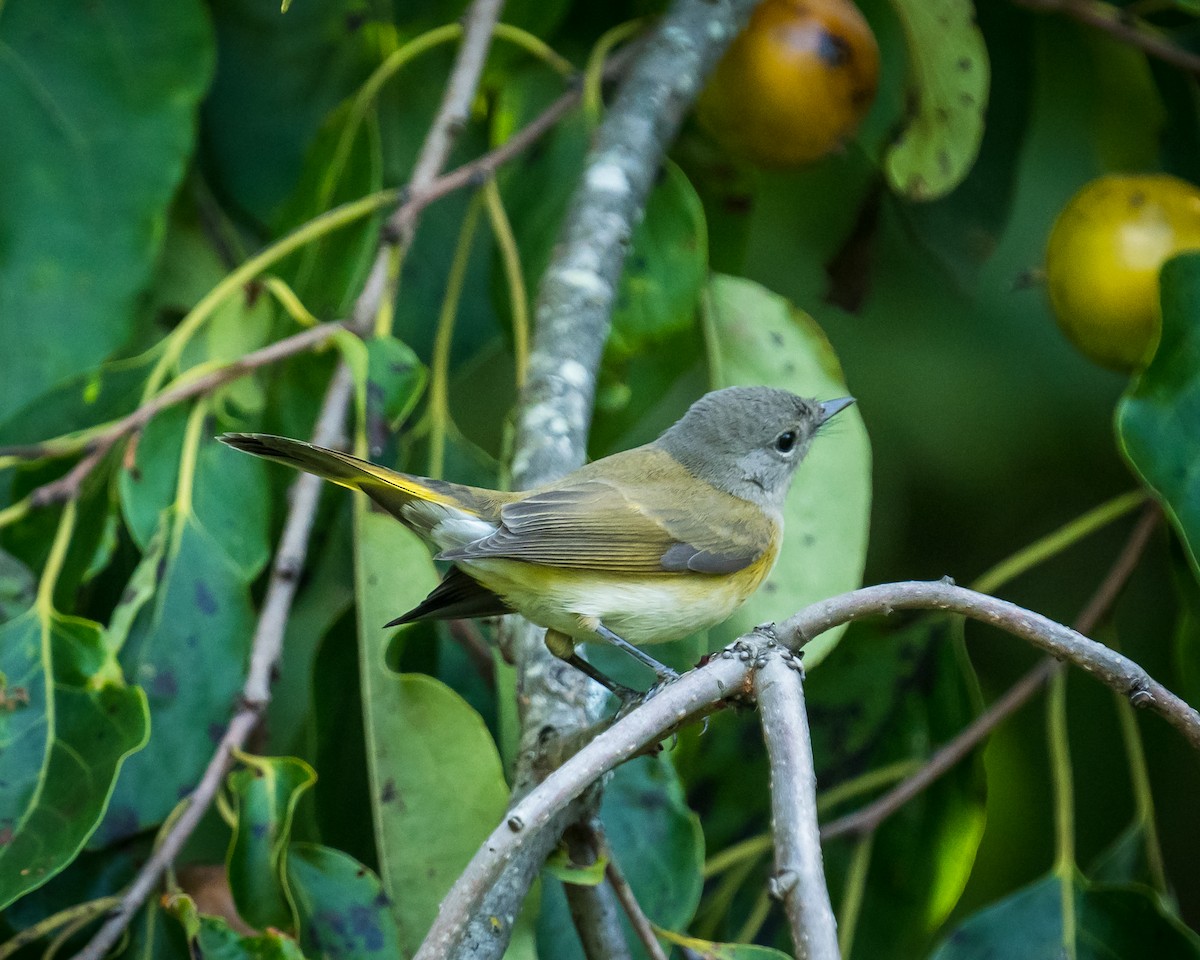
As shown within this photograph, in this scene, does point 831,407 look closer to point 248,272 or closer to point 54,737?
point 248,272

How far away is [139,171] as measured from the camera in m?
2.70

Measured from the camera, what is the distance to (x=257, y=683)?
2002mm

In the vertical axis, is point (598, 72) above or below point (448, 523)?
above

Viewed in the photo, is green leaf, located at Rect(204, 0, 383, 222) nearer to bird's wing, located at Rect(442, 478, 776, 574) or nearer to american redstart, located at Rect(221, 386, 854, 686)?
american redstart, located at Rect(221, 386, 854, 686)

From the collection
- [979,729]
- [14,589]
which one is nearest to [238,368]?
[14,589]

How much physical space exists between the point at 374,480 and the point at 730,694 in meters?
0.88

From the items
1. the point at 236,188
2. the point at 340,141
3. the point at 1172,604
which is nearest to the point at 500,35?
the point at 340,141

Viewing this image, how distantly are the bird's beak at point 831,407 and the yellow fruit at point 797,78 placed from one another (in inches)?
22.3

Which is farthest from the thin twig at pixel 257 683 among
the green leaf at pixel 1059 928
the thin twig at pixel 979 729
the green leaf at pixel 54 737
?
the green leaf at pixel 1059 928

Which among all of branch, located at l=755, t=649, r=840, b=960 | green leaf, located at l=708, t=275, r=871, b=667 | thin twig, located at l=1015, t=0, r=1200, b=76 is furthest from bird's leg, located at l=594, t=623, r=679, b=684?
thin twig, located at l=1015, t=0, r=1200, b=76

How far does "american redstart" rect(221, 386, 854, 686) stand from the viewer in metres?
2.11

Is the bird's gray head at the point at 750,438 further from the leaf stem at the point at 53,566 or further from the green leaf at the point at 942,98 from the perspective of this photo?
the leaf stem at the point at 53,566

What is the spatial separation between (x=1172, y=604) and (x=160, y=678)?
251cm

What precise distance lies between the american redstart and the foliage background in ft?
0.36
